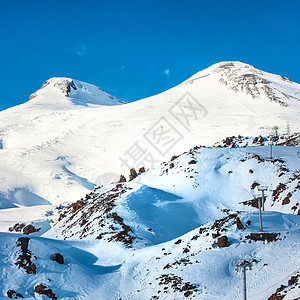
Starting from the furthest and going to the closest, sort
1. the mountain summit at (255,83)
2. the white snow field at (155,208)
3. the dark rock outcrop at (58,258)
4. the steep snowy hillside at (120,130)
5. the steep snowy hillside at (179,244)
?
1. the mountain summit at (255,83)
2. the steep snowy hillside at (120,130)
3. the dark rock outcrop at (58,258)
4. the white snow field at (155,208)
5. the steep snowy hillside at (179,244)

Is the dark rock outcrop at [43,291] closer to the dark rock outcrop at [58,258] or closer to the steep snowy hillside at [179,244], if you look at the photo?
the steep snowy hillside at [179,244]

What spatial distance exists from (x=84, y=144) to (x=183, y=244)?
64000 millimetres

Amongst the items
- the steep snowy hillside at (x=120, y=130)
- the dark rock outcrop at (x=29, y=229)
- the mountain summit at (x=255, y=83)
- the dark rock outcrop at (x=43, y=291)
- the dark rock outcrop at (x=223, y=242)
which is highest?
the mountain summit at (x=255, y=83)

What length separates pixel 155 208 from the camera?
30766 millimetres

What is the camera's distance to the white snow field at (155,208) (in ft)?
Answer: 56.2

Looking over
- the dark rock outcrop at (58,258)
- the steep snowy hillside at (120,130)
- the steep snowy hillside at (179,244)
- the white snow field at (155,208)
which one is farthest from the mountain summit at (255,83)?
the dark rock outcrop at (58,258)

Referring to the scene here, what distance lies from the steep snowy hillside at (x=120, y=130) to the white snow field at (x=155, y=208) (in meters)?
0.37

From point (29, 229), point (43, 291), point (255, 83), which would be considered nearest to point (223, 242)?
Result: point (43, 291)

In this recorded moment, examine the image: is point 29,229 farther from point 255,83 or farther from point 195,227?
point 255,83

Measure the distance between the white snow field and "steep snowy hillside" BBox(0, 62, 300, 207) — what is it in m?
0.37

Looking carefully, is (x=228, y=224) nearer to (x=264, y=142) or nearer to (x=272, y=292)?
(x=272, y=292)

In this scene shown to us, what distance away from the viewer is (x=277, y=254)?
54.5 feet

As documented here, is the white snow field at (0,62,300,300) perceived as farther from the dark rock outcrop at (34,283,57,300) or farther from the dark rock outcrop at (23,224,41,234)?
the dark rock outcrop at (23,224,41,234)

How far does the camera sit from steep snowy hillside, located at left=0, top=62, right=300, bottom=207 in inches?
2574
